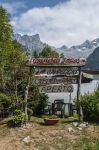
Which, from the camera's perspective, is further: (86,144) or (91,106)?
(91,106)

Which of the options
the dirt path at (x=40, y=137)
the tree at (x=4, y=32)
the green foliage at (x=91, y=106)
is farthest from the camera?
the tree at (x=4, y=32)

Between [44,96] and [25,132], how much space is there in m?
6.84

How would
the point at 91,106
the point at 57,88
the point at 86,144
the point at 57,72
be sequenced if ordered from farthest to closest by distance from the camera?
the point at 57,88 < the point at 57,72 < the point at 91,106 < the point at 86,144

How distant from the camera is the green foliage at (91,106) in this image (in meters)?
21.3

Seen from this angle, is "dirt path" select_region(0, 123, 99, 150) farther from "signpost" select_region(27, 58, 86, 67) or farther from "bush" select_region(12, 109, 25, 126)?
"signpost" select_region(27, 58, 86, 67)

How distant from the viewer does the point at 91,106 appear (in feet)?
70.4

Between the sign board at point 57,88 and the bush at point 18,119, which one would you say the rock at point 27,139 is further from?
the sign board at point 57,88

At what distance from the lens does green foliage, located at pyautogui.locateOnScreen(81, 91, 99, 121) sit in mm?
21295

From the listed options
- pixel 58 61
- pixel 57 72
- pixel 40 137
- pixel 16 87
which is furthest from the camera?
pixel 16 87

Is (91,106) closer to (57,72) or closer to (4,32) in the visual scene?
(57,72)

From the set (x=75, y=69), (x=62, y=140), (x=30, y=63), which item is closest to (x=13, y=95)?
(x=30, y=63)

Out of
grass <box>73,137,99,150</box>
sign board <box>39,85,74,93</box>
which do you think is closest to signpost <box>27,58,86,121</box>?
sign board <box>39,85,74,93</box>

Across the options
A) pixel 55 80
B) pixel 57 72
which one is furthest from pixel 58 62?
pixel 55 80

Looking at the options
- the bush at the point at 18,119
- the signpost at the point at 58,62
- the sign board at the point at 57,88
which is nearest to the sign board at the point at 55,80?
the sign board at the point at 57,88
